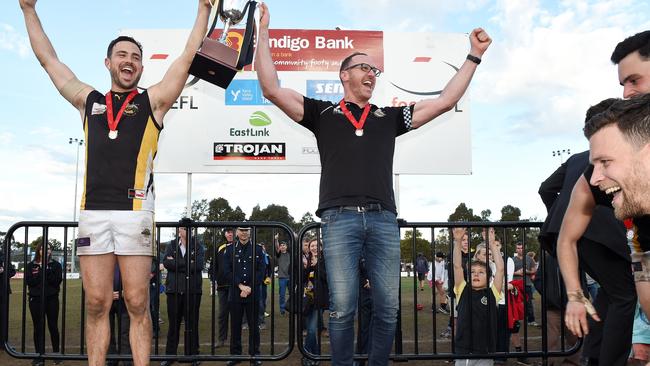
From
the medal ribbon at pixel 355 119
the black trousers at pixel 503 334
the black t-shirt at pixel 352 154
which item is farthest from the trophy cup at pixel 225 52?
the black trousers at pixel 503 334

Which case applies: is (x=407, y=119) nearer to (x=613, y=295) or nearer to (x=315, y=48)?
(x=613, y=295)

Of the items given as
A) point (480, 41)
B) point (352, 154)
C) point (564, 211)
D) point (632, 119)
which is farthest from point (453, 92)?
point (632, 119)

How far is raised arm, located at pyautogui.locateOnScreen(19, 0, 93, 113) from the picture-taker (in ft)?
12.5

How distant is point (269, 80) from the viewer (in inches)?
147

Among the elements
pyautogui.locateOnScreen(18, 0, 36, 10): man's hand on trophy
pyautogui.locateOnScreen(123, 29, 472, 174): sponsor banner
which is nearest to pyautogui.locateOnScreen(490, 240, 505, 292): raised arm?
pyautogui.locateOnScreen(18, 0, 36, 10): man's hand on trophy

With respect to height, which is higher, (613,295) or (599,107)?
(599,107)

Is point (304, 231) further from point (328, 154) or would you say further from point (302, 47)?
point (302, 47)

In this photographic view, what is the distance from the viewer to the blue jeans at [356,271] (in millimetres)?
3594

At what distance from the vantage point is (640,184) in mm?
1913

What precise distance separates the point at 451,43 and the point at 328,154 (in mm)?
8073

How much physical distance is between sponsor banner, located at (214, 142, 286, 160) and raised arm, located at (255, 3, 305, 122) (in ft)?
22.1

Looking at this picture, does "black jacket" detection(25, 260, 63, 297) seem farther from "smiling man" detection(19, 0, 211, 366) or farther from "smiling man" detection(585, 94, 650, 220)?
"smiling man" detection(585, 94, 650, 220)

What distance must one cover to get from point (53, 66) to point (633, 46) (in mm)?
3827

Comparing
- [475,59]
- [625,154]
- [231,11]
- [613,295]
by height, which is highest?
[231,11]
